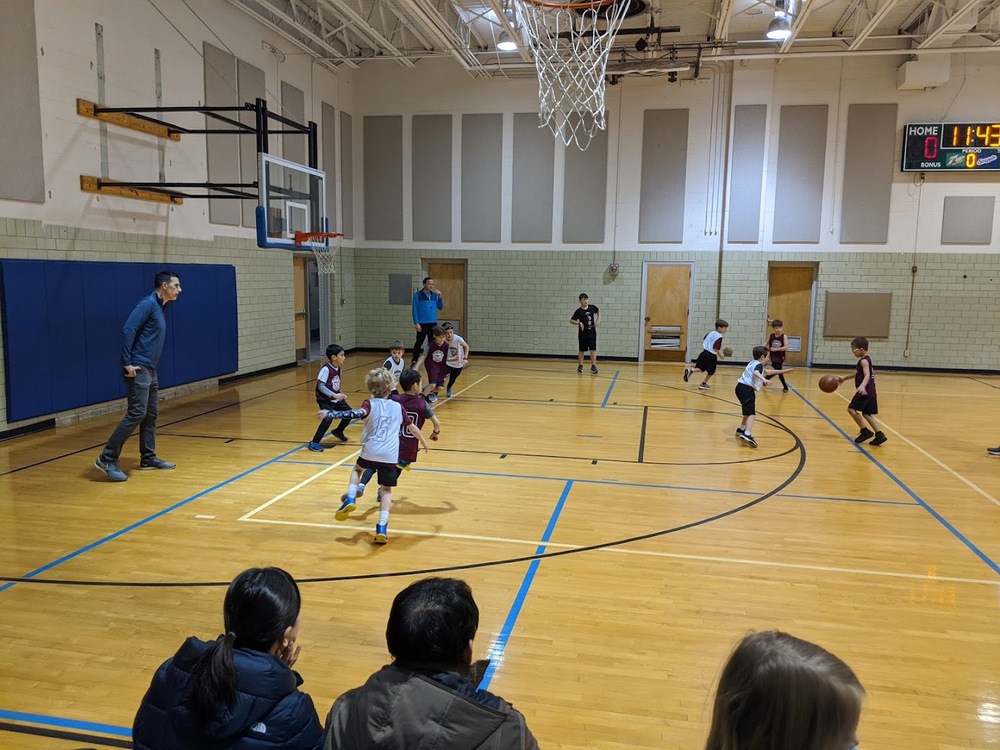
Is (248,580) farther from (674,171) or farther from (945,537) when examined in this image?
(674,171)

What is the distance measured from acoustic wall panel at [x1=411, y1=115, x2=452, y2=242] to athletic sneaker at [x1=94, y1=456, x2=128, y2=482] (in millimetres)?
11122

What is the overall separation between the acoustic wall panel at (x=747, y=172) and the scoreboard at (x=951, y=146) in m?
2.82

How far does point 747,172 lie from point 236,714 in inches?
618

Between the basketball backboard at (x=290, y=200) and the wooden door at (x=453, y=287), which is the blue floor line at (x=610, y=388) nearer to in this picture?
the wooden door at (x=453, y=287)

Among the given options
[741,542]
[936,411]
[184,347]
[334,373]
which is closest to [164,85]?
[184,347]

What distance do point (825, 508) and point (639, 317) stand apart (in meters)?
10.4

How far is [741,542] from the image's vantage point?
5488 mm

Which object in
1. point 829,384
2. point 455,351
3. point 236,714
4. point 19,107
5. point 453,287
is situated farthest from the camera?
point 453,287

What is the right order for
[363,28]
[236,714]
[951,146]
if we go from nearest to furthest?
[236,714]
[363,28]
[951,146]

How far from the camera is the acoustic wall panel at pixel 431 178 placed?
16.6 metres

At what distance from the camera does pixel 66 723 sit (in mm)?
3152

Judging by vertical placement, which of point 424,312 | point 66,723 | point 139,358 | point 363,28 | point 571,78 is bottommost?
point 66,723

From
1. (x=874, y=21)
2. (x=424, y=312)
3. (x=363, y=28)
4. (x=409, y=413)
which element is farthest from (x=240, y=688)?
(x=874, y=21)

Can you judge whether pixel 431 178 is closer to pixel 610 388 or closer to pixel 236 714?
pixel 610 388
